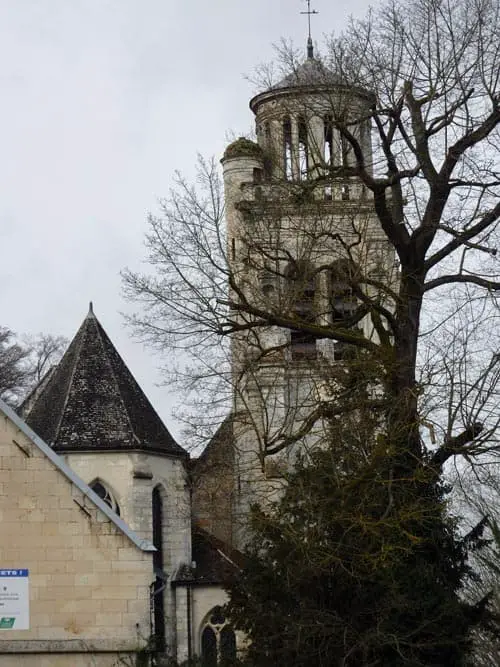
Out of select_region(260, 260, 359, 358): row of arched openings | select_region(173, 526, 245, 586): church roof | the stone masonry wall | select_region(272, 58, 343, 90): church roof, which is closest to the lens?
the stone masonry wall

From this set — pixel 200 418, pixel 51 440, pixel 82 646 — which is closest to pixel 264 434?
pixel 200 418

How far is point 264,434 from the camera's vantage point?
2044 cm

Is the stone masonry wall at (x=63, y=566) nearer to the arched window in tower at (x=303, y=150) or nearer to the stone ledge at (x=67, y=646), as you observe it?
the stone ledge at (x=67, y=646)

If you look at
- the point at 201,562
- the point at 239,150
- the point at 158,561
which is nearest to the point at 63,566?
the point at 158,561

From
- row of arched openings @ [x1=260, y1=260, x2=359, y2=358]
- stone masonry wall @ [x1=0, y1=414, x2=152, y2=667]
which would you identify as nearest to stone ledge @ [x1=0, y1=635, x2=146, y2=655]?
stone masonry wall @ [x1=0, y1=414, x2=152, y2=667]

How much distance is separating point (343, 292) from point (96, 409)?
16807 millimetres

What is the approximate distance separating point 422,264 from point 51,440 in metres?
18.4

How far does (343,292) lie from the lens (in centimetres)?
2225

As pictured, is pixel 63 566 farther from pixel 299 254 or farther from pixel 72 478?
pixel 299 254

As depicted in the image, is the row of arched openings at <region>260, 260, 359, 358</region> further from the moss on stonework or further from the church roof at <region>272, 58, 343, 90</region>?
the moss on stonework

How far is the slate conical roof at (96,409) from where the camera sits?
37438mm

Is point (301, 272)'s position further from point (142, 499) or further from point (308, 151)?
point (142, 499)

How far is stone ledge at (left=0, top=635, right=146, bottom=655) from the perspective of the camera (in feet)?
68.0

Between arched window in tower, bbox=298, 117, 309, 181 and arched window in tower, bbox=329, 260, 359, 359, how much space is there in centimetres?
149
